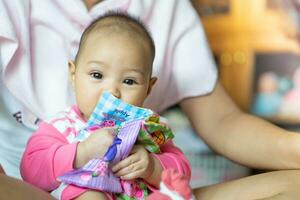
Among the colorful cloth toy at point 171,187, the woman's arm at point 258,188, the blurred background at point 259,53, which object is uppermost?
the colorful cloth toy at point 171,187

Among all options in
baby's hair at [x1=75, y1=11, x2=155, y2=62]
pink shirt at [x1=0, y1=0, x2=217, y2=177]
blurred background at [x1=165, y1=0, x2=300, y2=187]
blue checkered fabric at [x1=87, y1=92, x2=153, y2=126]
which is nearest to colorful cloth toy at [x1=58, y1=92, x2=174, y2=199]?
blue checkered fabric at [x1=87, y1=92, x2=153, y2=126]

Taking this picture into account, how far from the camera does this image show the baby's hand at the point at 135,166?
2.85 feet

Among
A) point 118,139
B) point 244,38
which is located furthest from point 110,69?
point 244,38

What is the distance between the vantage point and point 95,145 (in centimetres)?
87

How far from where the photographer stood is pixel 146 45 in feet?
3.18

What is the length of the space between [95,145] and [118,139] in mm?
33

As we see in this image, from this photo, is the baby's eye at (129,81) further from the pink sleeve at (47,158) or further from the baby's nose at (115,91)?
the pink sleeve at (47,158)

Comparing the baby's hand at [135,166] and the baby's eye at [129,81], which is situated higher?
the baby's eye at [129,81]

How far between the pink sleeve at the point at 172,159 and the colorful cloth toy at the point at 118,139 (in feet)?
0.06

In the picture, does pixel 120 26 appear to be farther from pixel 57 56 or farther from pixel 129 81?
pixel 57 56

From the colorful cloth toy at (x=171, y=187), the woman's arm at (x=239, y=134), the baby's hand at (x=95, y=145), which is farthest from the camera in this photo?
the woman's arm at (x=239, y=134)

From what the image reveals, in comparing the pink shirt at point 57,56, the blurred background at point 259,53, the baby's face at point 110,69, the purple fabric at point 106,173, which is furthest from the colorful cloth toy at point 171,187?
the blurred background at point 259,53

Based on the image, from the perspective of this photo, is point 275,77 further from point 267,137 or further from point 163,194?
point 163,194

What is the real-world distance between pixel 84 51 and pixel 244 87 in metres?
2.18
